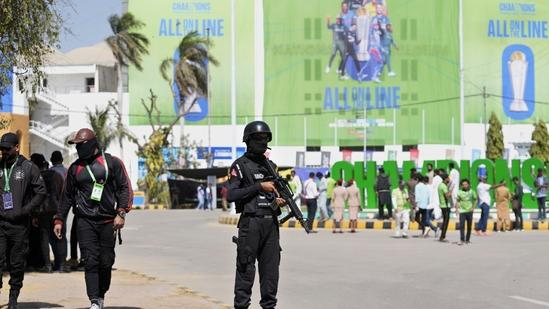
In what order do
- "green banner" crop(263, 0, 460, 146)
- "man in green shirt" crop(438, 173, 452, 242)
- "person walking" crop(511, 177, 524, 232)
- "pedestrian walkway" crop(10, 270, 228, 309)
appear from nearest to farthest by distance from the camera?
"pedestrian walkway" crop(10, 270, 228, 309) < "man in green shirt" crop(438, 173, 452, 242) < "person walking" crop(511, 177, 524, 232) < "green banner" crop(263, 0, 460, 146)

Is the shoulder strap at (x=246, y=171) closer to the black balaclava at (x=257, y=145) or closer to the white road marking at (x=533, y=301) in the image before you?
the black balaclava at (x=257, y=145)

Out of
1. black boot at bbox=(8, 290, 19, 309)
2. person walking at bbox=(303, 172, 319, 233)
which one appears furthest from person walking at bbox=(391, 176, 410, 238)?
black boot at bbox=(8, 290, 19, 309)

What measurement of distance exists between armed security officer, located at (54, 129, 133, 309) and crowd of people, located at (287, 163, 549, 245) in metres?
15.0

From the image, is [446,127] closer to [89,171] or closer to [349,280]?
[349,280]

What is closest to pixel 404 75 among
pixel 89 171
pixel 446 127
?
pixel 446 127

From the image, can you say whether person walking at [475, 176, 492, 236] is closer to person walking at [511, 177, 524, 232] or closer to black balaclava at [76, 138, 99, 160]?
person walking at [511, 177, 524, 232]

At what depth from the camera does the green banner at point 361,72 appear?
86.4 metres

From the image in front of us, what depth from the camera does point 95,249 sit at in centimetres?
1033

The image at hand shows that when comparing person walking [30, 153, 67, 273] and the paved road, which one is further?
person walking [30, 153, 67, 273]

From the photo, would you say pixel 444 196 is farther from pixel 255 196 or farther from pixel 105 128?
pixel 105 128

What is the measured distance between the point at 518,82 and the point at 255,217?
81.3 meters

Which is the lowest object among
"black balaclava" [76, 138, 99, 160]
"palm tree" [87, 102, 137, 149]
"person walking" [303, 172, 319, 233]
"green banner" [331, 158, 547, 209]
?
"person walking" [303, 172, 319, 233]

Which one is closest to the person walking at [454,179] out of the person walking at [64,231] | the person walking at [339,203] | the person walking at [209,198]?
the person walking at [339,203]

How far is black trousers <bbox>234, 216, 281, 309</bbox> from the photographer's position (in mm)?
9541
